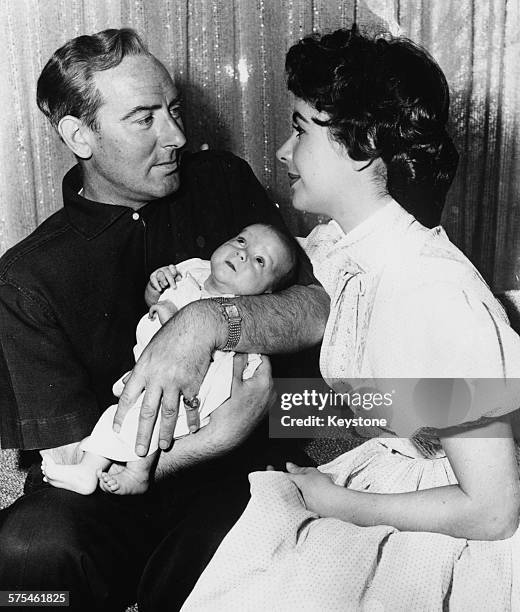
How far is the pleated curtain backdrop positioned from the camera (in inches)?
92.3

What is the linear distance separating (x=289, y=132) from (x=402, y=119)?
4.91 feet

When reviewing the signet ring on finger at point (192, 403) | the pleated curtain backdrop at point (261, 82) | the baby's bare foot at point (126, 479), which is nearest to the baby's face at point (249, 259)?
the signet ring on finger at point (192, 403)

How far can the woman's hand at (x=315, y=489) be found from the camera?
109 cm

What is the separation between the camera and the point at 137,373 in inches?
47.1

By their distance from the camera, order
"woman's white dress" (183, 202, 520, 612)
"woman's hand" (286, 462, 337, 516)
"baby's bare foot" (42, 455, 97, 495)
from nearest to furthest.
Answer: "woman's white dress" (183, 202, 520, 612), "woman's hand" (286, 462, 337, 516), "baby's bare foot" (42, 455, 97, 495)

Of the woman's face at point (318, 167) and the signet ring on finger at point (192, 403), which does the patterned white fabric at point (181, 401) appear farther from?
the woman's face at point (318, 167)

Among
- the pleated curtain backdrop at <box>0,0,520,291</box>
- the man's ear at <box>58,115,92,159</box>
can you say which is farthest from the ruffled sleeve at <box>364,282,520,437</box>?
the pleated curtain backdrop at <box>0,0,520,291</box>

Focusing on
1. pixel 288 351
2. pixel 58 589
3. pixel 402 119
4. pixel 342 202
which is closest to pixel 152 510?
pixel 58 589

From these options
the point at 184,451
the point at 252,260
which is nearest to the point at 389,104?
the point at 252,260

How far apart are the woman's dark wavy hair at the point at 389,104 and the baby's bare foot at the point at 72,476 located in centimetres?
67

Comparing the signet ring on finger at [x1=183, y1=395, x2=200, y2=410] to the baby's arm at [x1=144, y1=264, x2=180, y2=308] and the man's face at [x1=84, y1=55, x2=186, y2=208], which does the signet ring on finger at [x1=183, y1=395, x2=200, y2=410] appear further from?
the man's face at [x1=84, y1=55, x2=186, y2=208]

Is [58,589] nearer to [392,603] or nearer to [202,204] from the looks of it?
[392,603]

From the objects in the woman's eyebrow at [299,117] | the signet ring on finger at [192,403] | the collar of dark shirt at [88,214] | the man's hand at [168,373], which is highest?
the woman's eyebrow at [299,117]

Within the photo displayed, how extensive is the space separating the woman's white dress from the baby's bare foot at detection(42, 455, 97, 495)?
0.29 m
